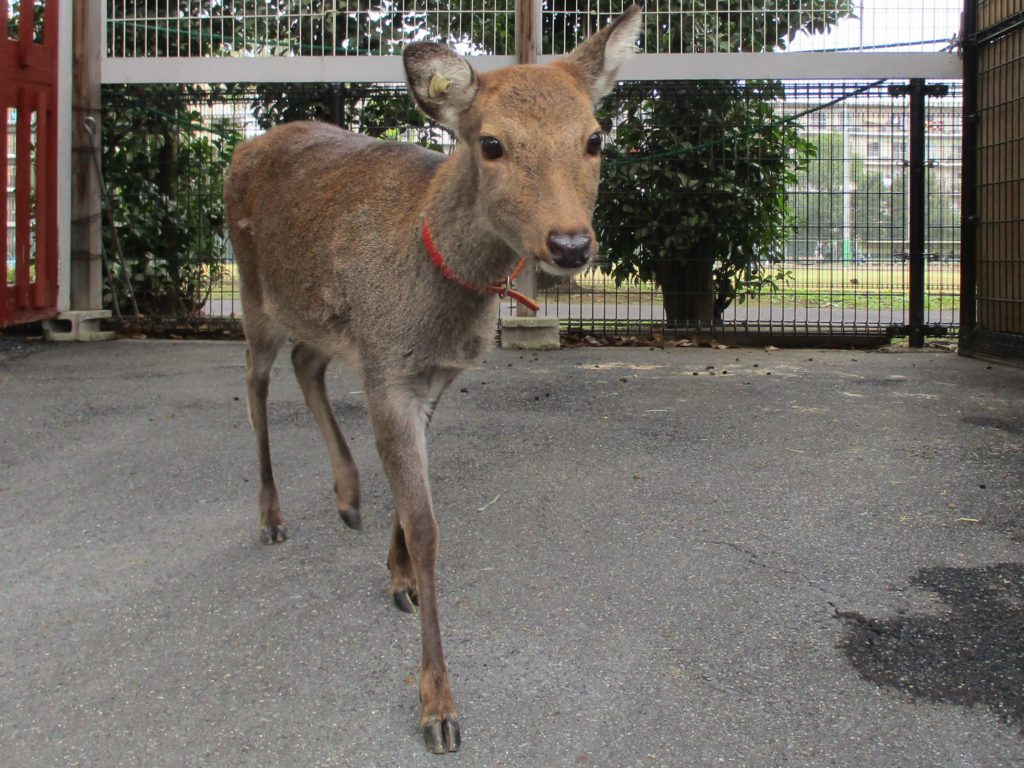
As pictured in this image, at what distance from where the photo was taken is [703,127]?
9.52 m

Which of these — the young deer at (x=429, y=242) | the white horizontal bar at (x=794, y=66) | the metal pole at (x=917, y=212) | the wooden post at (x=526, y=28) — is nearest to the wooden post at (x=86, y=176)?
the wooden post at (x=526, y=28)

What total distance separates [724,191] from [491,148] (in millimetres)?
6799

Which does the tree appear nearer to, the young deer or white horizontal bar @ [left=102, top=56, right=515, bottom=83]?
white horizontal bar @ [left=102, top=56, right=515, bottom=83]

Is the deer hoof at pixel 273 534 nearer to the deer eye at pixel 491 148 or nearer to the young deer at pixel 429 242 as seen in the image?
the young deer at pixel 429 242

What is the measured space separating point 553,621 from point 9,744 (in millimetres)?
1489

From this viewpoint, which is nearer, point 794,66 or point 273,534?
point 273,534

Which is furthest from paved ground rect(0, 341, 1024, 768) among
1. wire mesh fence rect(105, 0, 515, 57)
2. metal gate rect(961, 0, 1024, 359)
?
wire mesh fence rect(105, 0, 515, 57)

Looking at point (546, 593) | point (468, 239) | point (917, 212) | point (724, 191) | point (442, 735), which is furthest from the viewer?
point (724, 191)

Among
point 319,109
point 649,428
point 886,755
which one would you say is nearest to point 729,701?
point 886,755

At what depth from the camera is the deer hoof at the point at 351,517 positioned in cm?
412

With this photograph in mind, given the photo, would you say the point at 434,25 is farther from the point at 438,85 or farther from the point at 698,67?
the point at 438,85

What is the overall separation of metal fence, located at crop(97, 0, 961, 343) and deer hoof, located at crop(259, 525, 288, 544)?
5075 mm

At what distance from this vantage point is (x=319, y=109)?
9734mm

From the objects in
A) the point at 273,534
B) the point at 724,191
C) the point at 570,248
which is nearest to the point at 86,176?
the point at 724,191
